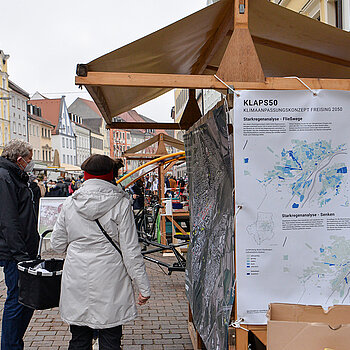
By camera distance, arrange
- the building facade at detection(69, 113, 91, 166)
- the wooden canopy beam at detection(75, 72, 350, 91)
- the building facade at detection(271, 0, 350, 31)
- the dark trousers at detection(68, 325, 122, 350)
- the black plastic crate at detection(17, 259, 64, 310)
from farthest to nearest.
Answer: the building facade at detection(69, 113, 91, 166) → the building facade at detection(271, 0, 350, 31) → the black plastic crate at detection(17, 259, 64, 310) → the dark trousers at detection(68, 325, 122, 350) → the wooden canopy beam at detection(75, 72, 350, 91)

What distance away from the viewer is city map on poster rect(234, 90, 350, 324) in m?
3.05

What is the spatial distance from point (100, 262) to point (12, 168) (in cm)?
138

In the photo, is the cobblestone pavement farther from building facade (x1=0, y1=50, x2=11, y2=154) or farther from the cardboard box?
building facade (x1=0, y1=50, x2=11, y2=154)

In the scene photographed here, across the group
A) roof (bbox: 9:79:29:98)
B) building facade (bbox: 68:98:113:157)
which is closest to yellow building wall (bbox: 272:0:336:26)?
roof (bbox: 9:79:29:98)

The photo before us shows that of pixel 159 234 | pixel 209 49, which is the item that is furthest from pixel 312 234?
pixel 159 234

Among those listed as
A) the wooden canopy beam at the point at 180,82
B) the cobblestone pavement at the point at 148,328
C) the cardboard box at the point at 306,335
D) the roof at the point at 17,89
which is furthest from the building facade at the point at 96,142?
the cardboard box at the point at 306,335

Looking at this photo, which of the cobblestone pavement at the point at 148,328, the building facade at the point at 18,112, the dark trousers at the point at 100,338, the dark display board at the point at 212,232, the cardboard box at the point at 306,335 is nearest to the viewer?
the cardboard box at the point at 306,335

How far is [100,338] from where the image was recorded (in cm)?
354

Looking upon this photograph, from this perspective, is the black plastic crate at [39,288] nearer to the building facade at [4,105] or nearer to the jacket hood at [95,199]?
the jacket hood at [95,199]

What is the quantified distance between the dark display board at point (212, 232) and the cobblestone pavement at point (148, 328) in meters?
0.80

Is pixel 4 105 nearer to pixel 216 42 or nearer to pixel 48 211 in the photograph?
pixel 48 211

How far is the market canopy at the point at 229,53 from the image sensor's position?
10.2 feet

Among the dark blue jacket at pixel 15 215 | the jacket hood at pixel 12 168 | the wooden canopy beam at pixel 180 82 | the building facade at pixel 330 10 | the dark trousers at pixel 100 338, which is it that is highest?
the building facade at pixel 330 10

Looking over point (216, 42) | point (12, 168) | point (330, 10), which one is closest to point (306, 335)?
point (216, 42)
